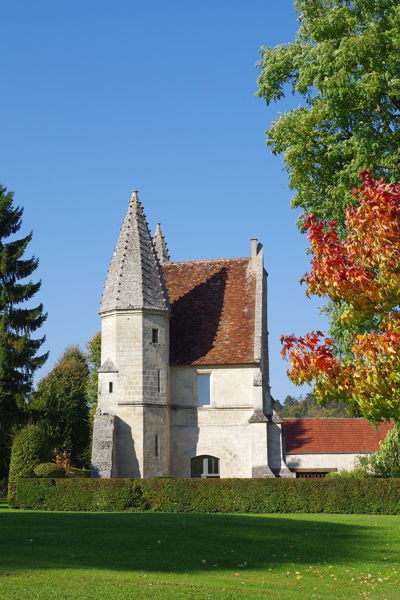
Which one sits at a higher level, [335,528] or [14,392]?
[14,392]

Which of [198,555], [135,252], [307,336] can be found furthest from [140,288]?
[307,336]

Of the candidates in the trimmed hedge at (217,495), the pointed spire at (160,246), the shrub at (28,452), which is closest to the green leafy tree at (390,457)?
the trimmed hedge at (217,495)

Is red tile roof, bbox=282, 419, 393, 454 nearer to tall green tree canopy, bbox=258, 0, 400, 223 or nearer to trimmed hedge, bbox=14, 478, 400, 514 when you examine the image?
trimmed hedge, bbox=14, 478, 400, 514

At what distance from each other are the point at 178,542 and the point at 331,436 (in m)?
26.1

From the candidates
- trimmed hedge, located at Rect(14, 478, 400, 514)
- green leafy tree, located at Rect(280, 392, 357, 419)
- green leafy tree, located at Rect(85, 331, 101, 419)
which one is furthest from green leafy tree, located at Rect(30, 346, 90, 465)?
green leafy tree, located at Rect(280, 392, 357, 419)

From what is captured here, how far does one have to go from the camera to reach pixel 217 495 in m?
28.3

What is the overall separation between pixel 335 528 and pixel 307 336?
392 inches

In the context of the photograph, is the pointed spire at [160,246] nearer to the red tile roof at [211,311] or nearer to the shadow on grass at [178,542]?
the red tile roof at [211,311]

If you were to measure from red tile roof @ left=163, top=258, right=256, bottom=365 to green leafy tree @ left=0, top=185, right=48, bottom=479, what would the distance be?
27.1 ft

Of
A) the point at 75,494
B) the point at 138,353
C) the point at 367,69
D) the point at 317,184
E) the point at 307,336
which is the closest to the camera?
the point at 307,336

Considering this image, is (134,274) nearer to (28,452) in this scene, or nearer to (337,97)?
(28,452)

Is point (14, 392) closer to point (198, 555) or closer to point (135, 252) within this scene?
point (135, 252)

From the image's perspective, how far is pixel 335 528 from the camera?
21.3 meters

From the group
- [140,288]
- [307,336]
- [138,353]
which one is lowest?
[307,336]
